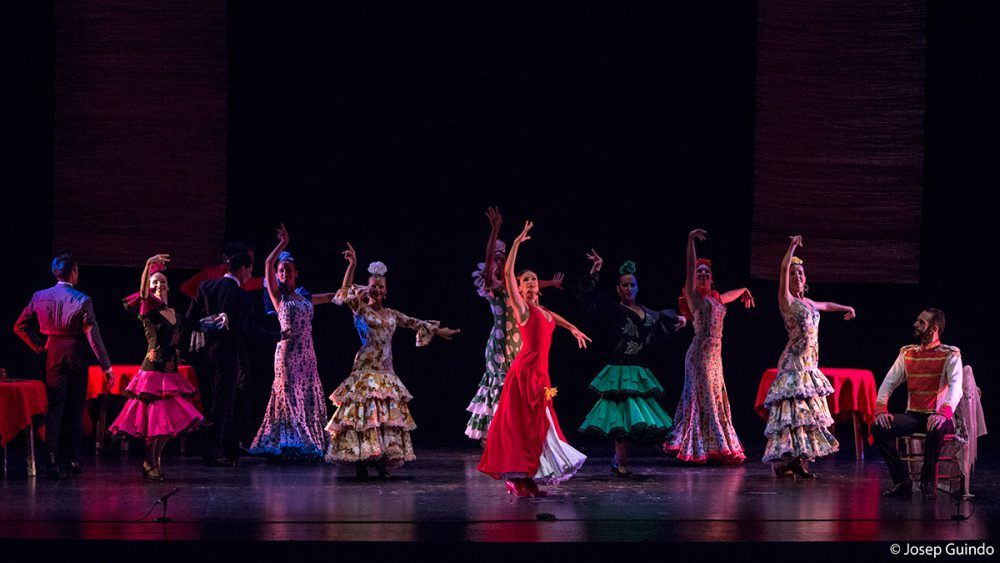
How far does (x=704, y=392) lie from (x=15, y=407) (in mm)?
4503

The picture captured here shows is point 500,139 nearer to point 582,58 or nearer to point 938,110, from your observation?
point 582,58

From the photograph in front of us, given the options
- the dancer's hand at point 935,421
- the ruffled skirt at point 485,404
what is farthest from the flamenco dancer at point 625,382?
the dancer's hand at point 935,421

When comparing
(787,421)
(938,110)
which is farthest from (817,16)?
(787,421)

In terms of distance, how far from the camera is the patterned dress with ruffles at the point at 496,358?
8992 millimetres

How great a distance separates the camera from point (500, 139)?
32.1 ft

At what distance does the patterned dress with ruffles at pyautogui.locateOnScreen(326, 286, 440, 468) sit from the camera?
7.60 meters

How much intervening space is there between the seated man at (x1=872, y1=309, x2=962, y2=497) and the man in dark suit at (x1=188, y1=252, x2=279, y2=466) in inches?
165

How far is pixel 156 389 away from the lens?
7539 mm

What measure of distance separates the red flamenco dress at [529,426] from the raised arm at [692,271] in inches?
70.2

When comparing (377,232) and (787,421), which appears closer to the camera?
(787,421)

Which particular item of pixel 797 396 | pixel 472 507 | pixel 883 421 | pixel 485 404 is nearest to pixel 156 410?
pixel 472 507

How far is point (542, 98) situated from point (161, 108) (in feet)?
9.50

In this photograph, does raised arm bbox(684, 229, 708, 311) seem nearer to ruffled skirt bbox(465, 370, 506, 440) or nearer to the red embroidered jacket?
ruffled skirt bbox(465, 370, 506, 440)

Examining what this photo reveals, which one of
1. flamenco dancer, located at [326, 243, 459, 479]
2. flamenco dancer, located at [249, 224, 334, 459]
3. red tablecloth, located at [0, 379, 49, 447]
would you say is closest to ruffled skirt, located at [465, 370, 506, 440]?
flamenco dancer, located at [249, 224, 334, 459]
